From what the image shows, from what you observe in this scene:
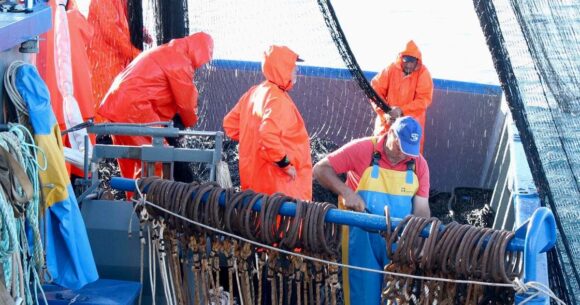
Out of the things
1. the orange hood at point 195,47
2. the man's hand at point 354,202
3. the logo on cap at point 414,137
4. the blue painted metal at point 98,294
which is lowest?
the blue painted metal at point 98,294

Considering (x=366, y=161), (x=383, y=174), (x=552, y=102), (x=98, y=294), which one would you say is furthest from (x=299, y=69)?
(x=98, y=294)

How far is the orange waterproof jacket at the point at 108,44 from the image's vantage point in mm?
7805

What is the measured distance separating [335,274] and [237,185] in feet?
13.1

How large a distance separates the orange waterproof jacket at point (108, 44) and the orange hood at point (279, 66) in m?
2.10

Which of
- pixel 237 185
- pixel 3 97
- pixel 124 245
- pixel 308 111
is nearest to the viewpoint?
pixel 3 97

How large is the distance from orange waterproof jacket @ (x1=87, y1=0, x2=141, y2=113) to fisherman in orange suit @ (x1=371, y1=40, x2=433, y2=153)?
A: 8.13 ft

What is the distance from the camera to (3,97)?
3.26 metres

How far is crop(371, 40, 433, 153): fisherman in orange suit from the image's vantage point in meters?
8.23

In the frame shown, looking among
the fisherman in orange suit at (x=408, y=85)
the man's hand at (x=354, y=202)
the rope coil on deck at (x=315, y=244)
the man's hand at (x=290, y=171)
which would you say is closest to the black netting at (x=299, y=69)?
the fisherman in orange suit at (x=408, y=85)

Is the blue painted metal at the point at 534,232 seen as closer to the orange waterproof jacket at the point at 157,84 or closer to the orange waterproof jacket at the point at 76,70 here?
the orange waterproof jacket at the point at 157,84

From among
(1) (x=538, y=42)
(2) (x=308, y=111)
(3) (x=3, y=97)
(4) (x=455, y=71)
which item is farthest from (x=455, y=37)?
(3) (x=3, y=97)

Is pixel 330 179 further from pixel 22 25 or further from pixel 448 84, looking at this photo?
pixel 448 84

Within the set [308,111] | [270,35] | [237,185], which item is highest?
[270,35]

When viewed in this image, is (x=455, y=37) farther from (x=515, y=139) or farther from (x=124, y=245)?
(x=124, y=245)
